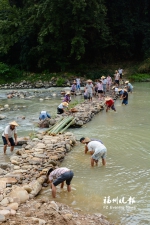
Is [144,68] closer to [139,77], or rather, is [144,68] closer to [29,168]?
[139,77]

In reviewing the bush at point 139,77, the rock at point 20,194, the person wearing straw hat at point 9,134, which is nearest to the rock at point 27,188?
the rock at point 20,194

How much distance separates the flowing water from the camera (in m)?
6.40

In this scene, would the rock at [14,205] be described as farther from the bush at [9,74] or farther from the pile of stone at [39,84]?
the bush at [9,74]

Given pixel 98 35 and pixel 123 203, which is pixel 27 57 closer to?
pixel 98 35

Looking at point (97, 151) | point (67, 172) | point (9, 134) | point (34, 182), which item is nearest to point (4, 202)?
point (34, 182)

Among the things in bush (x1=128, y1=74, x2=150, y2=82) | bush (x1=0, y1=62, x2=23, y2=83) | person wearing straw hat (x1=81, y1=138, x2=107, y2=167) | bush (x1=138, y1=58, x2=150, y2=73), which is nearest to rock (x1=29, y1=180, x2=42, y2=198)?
person wearing straw hat (x1=81, y1=138, x2=107, y2=167)

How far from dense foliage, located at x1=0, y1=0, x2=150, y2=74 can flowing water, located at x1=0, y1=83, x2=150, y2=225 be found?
59.0 ft

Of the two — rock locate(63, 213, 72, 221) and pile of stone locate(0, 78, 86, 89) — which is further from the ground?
pile of stone locate(0, 78, 86, 89)

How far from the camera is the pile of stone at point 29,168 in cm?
638

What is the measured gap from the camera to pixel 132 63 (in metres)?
36.1

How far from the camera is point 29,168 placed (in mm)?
8125

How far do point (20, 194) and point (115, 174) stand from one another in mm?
2701

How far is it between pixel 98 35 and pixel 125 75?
5.61 metres

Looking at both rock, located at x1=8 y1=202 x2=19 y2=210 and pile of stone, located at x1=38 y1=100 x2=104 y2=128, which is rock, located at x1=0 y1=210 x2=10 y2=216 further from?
pile of stone, located at x1=38 y1=100 x2=104 y2=128
